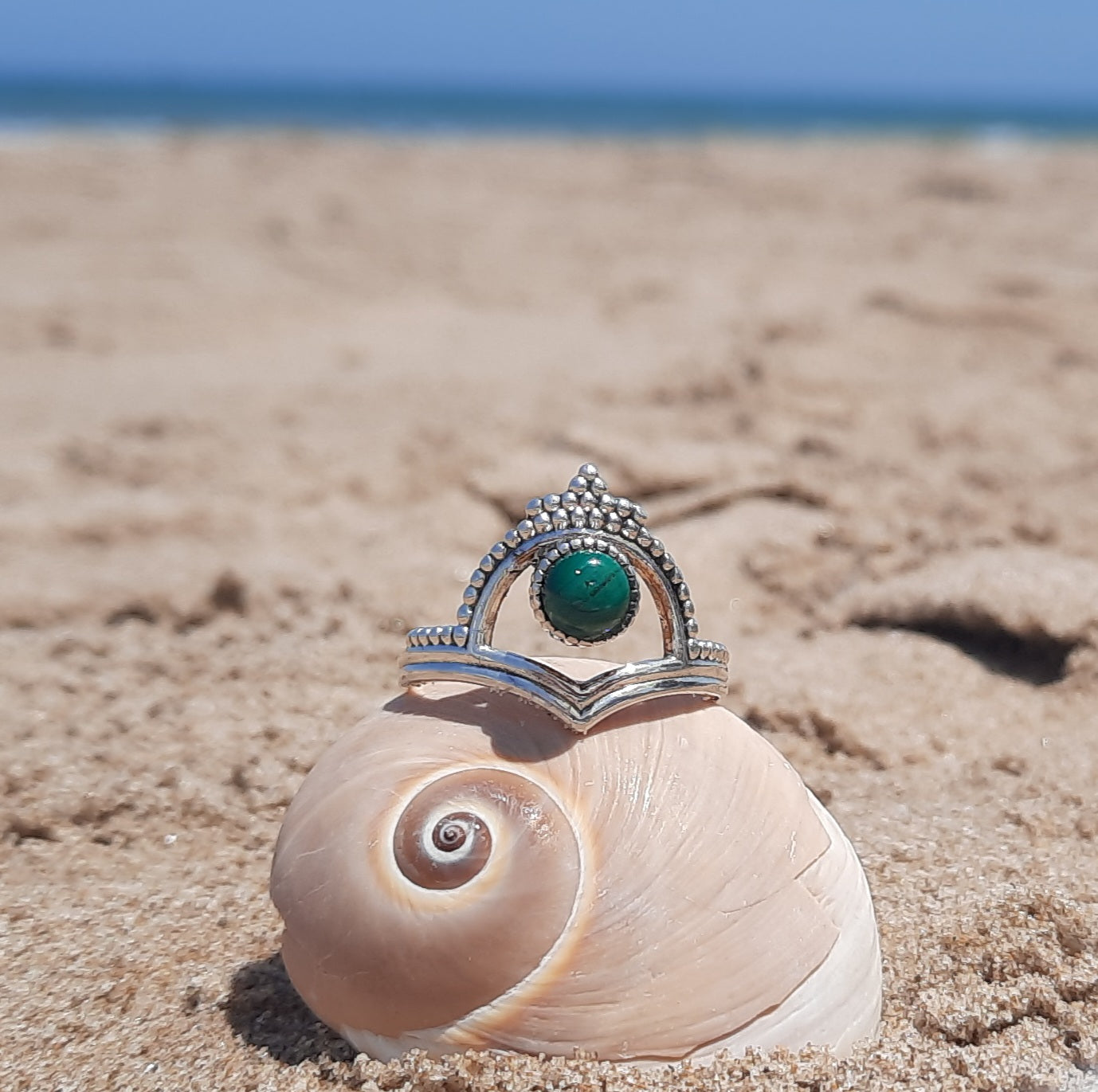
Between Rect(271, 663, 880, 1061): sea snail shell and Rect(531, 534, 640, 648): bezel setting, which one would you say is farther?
Rect(531, 534, 640, 648): bezel setting

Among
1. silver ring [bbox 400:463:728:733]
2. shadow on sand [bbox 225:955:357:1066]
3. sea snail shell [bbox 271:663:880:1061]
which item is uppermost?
silver ring [bbox 400:463:728:733]

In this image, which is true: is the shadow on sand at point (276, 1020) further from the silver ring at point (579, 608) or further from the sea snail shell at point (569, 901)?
the silver ring at point (579, 608)

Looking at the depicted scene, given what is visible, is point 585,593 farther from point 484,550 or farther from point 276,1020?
point 484,550

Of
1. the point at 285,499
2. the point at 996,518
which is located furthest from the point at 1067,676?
the point at 285,499

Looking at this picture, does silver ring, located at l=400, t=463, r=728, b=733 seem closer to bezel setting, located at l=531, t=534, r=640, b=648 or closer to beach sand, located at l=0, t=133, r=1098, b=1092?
bezel setting, located at l=531, t=534, r=640, b=648

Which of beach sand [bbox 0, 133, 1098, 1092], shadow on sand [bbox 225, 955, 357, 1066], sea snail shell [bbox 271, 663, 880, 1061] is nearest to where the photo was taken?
sea snail shell [bbox 271, 663, 880, 1061]

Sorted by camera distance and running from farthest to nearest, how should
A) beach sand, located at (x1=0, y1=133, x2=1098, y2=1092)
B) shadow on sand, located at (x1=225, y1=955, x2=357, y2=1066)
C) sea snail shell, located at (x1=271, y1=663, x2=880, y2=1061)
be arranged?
beach sand, located at (x1=0, y1=133, x2=1098, y2=1092) < shadow on sand, located at (x1=225, y1=955, x2=357, y2=1066) < sea snail shell, located at (x1=271, y1=663, x2=880, y2=1061)

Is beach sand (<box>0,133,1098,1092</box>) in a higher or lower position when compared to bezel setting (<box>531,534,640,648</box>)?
lower

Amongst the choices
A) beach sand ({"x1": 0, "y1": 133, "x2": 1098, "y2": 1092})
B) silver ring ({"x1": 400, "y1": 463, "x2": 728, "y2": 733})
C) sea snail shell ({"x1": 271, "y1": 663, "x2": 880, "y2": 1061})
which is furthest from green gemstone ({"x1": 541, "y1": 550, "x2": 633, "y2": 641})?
beach sand ({"x1": 0, "y1": 133, "x2": 1098, "y2": 1092})
